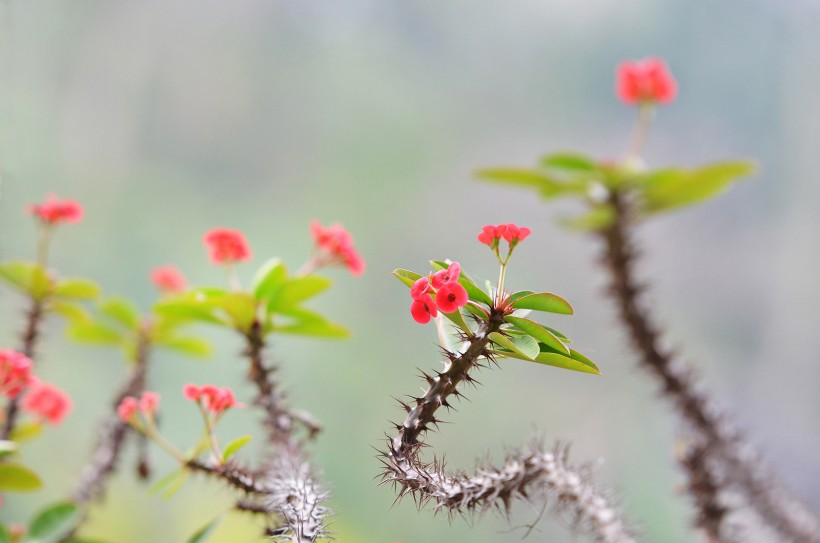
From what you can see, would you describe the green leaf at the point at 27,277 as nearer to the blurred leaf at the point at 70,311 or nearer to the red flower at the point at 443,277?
the blurred leaf at the point at 70,311

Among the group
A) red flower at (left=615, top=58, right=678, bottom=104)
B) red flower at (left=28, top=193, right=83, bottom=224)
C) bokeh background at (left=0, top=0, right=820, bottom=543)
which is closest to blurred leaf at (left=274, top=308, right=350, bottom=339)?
red flower at (left=28, top=193, right=83, bottom=224)

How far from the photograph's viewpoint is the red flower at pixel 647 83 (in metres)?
0.87

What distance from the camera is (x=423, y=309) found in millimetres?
404

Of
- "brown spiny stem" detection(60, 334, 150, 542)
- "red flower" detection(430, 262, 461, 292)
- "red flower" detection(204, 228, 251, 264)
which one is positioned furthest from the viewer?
"brown spiny stem" detection(60, 334, 150, 542)

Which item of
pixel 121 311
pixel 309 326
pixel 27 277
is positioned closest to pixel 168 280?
pixel 121 311

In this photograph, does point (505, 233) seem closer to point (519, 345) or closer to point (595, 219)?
point (519, 345)

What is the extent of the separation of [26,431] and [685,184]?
791 mm

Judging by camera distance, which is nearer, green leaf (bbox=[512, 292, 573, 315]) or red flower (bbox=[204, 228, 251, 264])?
green leaf (bbox=[512, 292, 573, 315])

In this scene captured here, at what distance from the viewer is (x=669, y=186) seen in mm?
834

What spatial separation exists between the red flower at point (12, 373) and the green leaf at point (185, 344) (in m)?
0.27

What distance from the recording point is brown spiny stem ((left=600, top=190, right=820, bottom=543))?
864mm

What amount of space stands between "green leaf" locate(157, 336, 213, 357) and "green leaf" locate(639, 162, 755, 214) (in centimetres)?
57

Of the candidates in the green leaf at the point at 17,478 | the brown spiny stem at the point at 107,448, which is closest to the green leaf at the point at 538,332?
the green leaf at the point at 17,478

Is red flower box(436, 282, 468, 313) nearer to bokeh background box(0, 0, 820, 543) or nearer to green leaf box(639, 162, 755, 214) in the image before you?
green leaf box(639, 162, 755, 214)
